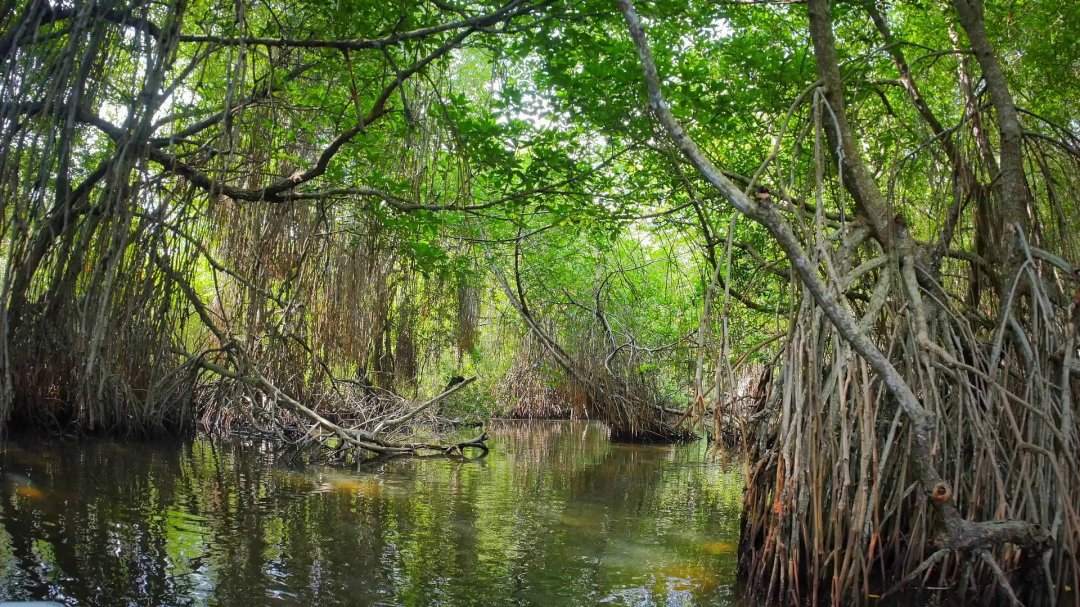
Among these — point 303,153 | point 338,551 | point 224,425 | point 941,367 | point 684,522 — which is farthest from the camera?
point 224,425

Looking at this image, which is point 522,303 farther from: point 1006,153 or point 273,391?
point 1006,153

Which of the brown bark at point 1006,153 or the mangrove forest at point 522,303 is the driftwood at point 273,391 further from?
the brown bark at point 1006,153

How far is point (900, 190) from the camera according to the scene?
743 centimetres

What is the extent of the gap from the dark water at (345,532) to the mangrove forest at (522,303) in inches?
1.5

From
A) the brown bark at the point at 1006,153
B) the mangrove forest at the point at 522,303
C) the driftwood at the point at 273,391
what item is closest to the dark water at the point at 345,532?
the mangrove forest at the point at 522,303

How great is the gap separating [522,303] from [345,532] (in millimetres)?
6180

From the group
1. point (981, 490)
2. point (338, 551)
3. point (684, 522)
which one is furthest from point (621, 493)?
point (981, 490)

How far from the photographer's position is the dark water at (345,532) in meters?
3.94

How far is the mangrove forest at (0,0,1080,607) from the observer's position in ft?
12.0

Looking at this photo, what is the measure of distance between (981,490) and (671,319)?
8108 mm

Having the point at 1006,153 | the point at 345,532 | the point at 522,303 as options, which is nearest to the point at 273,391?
the point at 345,532

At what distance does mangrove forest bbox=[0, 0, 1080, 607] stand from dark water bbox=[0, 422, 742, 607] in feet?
0.13

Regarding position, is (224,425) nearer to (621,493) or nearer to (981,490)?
(621,493)

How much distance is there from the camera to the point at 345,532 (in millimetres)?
5203
